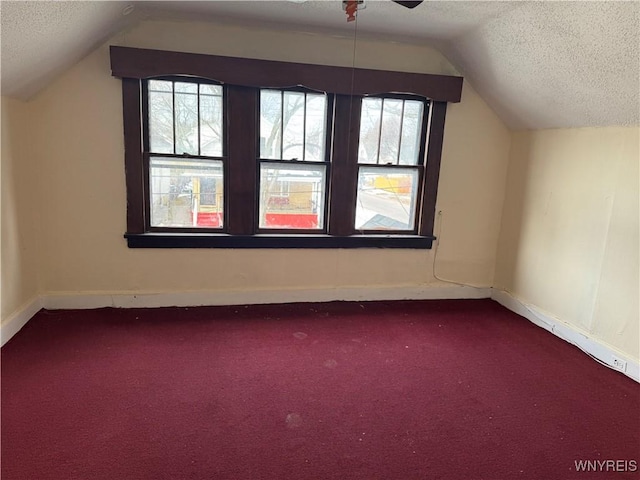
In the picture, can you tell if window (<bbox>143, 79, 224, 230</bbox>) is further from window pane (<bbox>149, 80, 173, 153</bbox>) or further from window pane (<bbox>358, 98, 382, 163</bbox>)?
window pane (<bbox>358, 98, 382, 163</bbox>)

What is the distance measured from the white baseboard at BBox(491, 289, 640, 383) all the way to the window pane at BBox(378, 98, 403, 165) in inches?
62.8

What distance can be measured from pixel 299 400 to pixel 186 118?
2212 mm

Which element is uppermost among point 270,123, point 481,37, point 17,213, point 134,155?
point 481,37

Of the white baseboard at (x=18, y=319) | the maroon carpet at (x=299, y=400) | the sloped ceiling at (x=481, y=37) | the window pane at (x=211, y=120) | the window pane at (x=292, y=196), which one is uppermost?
the sloped ceiling at (x=481, y=37)

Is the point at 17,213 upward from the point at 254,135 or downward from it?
downward

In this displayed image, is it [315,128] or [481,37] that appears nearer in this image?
[481,37]

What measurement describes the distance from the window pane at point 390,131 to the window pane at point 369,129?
4cm

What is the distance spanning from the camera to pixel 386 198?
375 cm

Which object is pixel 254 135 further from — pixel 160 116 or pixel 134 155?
pixel 134 155

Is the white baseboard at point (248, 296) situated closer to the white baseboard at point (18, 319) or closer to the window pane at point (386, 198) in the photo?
the white baseboard at point (18, 319)

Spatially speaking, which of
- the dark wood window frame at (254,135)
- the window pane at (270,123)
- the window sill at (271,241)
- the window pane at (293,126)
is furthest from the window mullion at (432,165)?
the window pane at (270,123)

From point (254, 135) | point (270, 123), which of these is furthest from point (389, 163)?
point (254, 135)

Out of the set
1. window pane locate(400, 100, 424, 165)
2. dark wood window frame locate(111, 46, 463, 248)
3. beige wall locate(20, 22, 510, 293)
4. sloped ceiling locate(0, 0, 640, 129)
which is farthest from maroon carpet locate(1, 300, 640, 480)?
sloped ceiling locate(0, 0, 640, 129)

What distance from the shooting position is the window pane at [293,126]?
11.2ft
